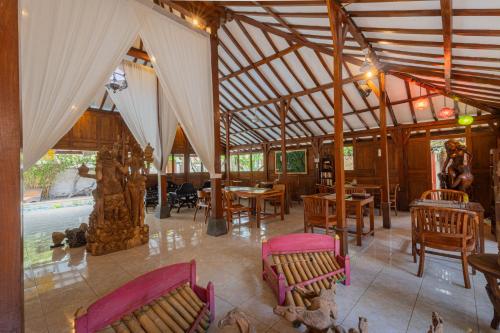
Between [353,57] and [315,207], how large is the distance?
11.6 ft

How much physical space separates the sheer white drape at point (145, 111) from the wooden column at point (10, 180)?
4.70 m

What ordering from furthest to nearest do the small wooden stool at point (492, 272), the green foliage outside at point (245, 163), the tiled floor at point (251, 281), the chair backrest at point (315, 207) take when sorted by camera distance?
1. the green foliage outside at point (245, 163)
2. the chair backrest at point (315, 207)
3. the tiled floor at point (251, 281)
4. the small wooden stool at point (492, 272)

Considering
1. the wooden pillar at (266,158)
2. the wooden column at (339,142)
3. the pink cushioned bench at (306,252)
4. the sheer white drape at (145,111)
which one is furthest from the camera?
the wooden pillar at (266,158)

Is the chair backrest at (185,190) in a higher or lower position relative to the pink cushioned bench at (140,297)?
higher

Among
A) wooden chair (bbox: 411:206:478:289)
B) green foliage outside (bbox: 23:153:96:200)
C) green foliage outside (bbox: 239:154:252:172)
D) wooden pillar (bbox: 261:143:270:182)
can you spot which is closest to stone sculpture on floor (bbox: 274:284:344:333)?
wooden chair (bbox: 411:206:478:289)

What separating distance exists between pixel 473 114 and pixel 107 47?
835cm

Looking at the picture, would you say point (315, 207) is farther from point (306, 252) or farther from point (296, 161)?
point (296, 161)

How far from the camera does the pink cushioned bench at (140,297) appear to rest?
1327mm

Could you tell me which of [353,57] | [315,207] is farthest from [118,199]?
[353,57]

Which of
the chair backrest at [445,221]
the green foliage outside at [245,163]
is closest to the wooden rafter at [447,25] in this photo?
the chair backrest at [445,221]

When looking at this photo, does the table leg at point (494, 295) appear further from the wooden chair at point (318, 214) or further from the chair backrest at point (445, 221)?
the wooden chair at point (318, 214)

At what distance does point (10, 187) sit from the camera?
85cm

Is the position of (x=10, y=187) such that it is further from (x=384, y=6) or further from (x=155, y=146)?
(x=155, y=146)

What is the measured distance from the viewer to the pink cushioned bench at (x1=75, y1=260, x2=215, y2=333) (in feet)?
4.35
